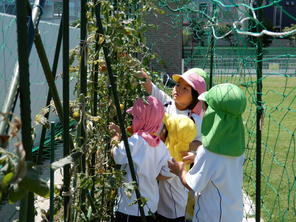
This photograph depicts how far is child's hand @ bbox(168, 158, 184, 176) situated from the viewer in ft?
8.73

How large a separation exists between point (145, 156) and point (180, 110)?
86 cm

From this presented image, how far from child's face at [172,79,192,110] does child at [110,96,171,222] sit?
2.25ft

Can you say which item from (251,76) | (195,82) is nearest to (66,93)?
(195,82)

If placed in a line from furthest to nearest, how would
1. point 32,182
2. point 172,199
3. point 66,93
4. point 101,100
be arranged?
point 172,199
point 101,100
point 66,93
point 32,182

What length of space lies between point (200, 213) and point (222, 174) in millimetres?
289

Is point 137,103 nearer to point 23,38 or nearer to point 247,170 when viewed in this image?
point 23,38

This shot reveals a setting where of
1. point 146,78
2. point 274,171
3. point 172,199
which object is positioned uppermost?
point 146,78

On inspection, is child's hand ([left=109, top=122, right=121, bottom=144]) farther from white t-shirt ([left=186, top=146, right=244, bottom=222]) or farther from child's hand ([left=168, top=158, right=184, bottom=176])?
white t-shirt ([left=186, top=146, right=244, bottom=222])

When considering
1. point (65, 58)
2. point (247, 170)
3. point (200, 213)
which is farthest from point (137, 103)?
point (247, 170)

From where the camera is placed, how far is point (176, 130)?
9.69ft

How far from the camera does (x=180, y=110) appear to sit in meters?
3.43

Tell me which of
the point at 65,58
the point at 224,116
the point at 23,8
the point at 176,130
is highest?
the point at 23,8

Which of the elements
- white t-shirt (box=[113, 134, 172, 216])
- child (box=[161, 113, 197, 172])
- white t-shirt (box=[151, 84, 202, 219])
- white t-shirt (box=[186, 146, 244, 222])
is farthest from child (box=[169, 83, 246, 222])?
white t-shirt (box=[151, 84, 202, 219])

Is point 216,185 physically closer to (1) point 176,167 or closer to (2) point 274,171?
(1) point 176,167
